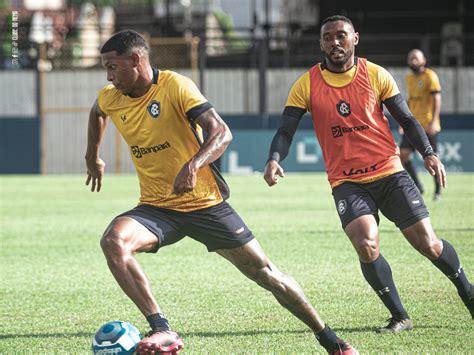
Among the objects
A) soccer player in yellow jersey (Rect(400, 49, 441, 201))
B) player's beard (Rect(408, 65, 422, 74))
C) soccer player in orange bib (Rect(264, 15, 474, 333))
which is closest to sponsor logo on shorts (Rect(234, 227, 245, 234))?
soccer player in orange bib (Rect(264, 15, 474, 333))

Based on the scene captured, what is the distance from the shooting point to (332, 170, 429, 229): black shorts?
24.1 ft

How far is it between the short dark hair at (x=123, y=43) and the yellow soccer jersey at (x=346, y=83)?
5.14ft

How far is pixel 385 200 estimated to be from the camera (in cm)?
747

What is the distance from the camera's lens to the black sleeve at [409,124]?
7434 millimetres

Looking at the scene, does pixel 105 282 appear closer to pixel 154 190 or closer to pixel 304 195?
pixel 154 190

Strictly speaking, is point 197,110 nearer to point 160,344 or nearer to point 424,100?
point 160,344

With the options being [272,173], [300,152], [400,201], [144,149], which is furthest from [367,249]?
[300,152]

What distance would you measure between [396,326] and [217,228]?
1623mm

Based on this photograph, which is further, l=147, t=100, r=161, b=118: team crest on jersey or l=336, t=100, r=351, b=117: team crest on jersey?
l=336, t=100, r=351, b=117: team crest on jersey

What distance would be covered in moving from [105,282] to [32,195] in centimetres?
1275

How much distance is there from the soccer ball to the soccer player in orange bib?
1853mm

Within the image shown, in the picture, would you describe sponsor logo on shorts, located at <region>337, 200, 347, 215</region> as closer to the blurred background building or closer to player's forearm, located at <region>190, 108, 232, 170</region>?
player's forearm, located at <region>190, 108, 232, 170</region>

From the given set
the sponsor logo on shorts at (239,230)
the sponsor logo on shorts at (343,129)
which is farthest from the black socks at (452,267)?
the sponsor logo on shorts at (239,230)

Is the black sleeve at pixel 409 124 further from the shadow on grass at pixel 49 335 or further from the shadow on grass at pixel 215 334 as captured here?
the shadow on grass at pixel 49 335
